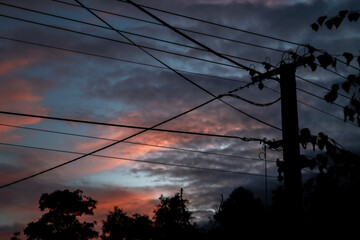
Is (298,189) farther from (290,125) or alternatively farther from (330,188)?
(330,188)

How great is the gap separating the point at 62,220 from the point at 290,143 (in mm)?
45306

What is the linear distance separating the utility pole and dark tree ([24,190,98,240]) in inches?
1722

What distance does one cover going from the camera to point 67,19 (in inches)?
472

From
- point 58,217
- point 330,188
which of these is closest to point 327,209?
point 330,188

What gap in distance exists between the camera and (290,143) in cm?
915

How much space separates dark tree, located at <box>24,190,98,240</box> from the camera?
153ft

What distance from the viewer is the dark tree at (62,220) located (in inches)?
1837

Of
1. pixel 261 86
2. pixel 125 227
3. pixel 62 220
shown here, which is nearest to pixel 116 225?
pixel 125 227

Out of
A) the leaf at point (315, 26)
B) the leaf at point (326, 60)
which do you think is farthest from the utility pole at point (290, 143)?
the leaf at point (315, 26)

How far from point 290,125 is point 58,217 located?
4503cm

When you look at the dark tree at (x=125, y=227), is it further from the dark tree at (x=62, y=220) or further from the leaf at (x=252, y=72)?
the leaf at (x=252, y=72)

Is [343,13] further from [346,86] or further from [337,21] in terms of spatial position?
[346,86]

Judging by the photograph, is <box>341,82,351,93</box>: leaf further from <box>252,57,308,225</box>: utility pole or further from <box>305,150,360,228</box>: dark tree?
<box>252,57,308,225</box>: utility pole

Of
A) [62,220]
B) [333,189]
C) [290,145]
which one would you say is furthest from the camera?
[62,220]
